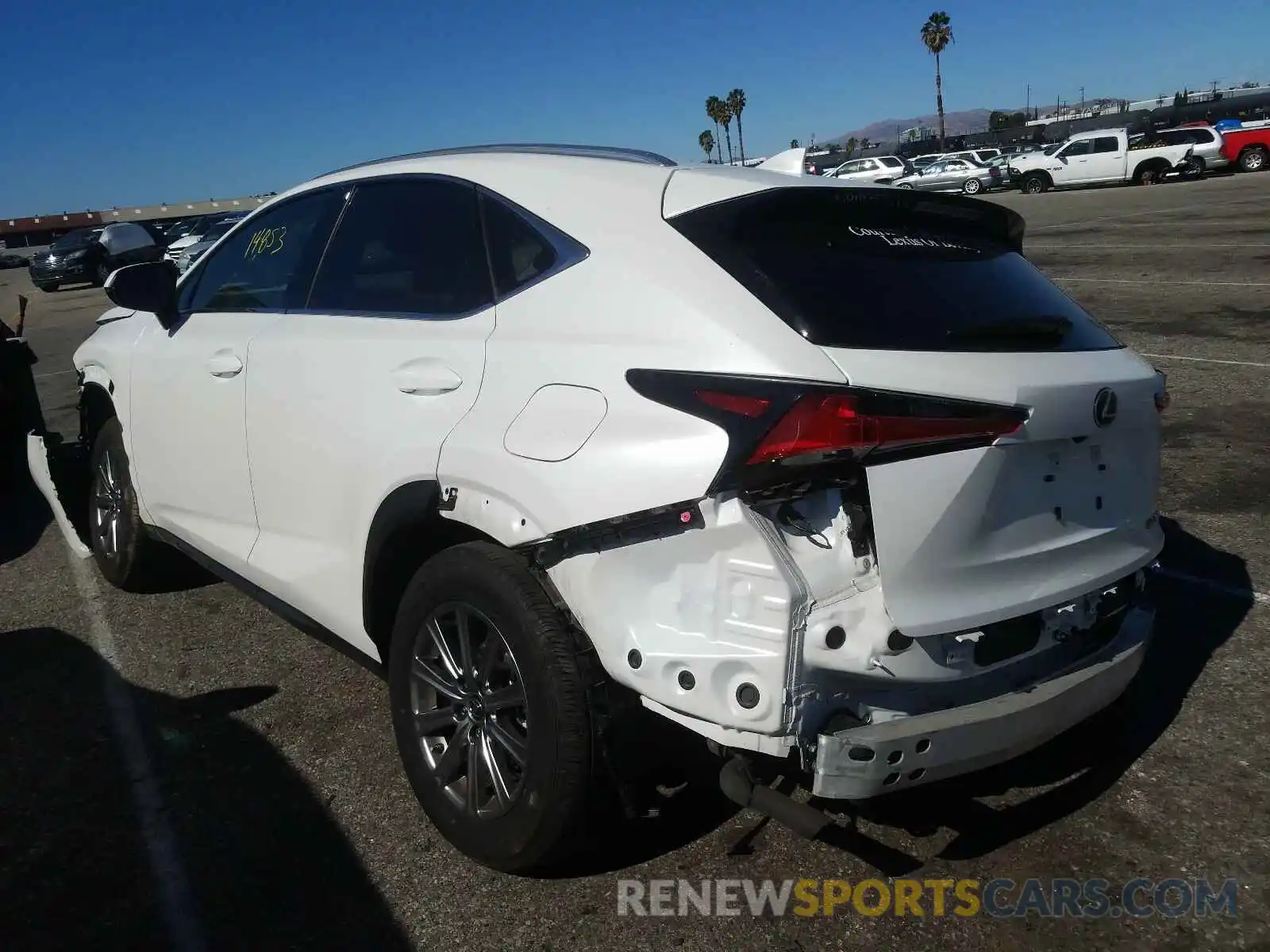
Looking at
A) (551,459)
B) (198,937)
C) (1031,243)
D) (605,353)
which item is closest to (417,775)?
(198,937)

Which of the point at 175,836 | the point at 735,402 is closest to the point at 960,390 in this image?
the point at 735,402

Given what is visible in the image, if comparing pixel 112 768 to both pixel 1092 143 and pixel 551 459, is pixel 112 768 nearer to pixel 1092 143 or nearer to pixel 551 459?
pixel 551 459

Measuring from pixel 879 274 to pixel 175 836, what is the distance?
2.54 m

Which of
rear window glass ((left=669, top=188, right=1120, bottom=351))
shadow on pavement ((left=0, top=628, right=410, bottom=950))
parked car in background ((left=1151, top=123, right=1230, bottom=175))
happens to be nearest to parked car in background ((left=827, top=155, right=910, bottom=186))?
parked car in background ((left=1151, top=123, right=1230, bottom=175))

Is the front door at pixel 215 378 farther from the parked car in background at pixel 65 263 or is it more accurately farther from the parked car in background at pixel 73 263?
the parked car in background at pixel 65 263

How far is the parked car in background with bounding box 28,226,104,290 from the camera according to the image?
1208 inches

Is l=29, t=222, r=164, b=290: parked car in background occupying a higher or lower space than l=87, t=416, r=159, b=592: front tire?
higher

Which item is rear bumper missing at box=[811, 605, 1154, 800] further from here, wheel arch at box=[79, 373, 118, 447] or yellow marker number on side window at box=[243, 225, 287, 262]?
wheel arch at box=[79, 373, 118, 447]

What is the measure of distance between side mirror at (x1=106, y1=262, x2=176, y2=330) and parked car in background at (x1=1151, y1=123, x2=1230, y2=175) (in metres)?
34.8

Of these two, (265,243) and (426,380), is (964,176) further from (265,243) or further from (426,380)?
(426,380)

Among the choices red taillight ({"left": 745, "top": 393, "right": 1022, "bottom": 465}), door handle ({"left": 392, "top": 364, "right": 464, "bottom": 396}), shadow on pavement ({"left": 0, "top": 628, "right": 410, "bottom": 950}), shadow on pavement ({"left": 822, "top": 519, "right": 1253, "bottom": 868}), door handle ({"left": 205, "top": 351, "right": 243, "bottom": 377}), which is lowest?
shadow on pavement ({"left": 822, "top": 519, "right": 1253, "bottom": 868})

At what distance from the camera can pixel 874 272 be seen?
255cm

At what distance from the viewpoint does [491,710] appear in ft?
8.81

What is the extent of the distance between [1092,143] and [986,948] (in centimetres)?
3616
